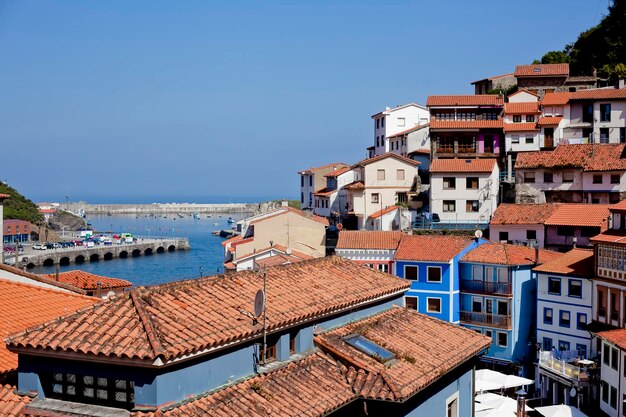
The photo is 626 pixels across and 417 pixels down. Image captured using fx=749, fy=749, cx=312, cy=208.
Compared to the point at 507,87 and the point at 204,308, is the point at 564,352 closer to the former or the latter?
the point at 204,308

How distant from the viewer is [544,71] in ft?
223

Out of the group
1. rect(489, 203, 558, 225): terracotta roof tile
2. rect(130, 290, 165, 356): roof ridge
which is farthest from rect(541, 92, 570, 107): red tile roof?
rect(130, 290, 165, 356): roof ridge

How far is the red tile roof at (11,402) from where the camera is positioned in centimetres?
948

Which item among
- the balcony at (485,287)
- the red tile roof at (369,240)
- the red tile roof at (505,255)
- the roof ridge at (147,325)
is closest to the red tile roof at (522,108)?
the red tile roof at (505,255)

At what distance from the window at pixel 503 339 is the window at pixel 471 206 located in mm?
13326

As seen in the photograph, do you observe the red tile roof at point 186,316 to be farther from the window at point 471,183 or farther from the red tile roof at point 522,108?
the red tile roof at point 522,108

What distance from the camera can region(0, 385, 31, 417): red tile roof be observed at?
373 inches

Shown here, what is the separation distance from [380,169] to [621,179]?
16.7 meters

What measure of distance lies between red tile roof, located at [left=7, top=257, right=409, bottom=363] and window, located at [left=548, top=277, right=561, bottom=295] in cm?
2503

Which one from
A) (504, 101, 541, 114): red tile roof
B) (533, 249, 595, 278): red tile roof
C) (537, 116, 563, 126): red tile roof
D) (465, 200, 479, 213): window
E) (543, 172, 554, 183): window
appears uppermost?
(504, 101, 541, 114): red tile roof

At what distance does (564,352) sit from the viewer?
34.6 meters

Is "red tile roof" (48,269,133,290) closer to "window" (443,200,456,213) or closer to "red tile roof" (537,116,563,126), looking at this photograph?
"window" (443,200,456,213)

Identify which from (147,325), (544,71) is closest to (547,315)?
(147,325)

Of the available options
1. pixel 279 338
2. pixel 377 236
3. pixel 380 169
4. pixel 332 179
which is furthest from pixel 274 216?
pixel 279 338
